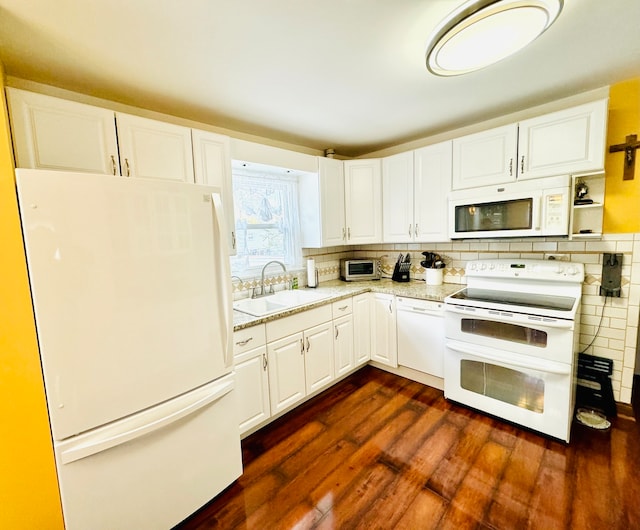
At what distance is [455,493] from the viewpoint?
153cm

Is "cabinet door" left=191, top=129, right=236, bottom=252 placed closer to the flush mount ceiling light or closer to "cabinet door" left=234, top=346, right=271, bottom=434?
"cabinet door" left=234, top=346, right=271, bottom=434

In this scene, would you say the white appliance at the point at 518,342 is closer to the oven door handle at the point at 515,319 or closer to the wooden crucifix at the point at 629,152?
the oven door handle at the point at 515,319

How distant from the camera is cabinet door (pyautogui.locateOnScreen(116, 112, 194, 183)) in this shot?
1631mm

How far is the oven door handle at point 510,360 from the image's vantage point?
5.83ft

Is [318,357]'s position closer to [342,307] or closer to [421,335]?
[342,307]

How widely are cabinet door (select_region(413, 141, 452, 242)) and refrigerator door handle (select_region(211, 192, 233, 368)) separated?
1.96 meters

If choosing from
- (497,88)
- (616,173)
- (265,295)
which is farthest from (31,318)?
(616,173)

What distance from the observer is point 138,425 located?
120 cm

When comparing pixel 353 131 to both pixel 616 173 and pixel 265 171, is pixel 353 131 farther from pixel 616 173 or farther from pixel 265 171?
pixel 616 173

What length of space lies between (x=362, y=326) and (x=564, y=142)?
2.11 meters

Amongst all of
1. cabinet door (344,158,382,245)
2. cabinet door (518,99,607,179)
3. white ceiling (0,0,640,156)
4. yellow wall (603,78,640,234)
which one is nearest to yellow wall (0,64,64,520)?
white ceiling (0,0,640,156)

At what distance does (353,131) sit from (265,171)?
91 centimetres

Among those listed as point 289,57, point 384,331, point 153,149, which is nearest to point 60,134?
point 153,149

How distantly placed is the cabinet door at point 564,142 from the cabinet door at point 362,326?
1629 millimetres
